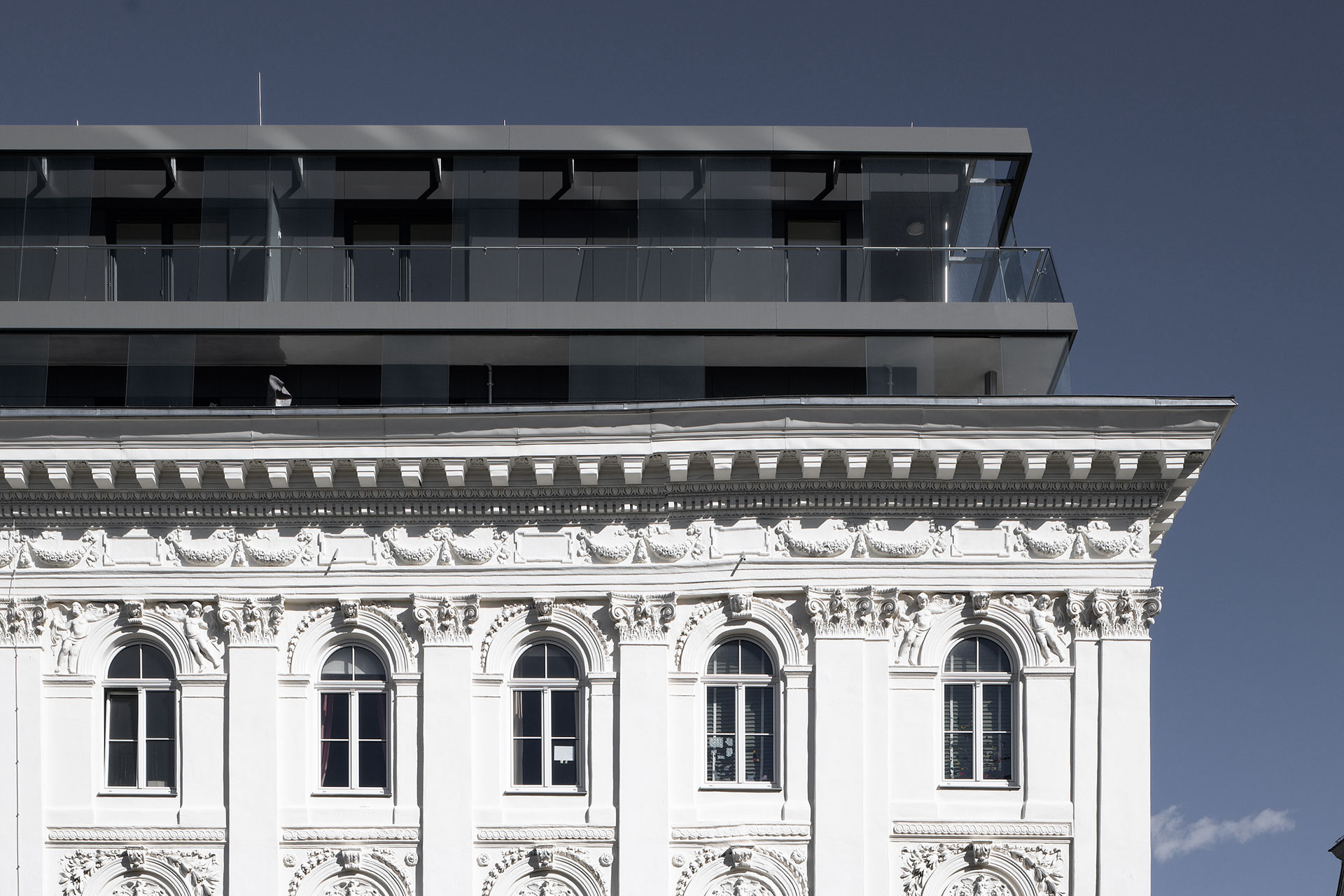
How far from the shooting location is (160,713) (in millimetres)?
21703

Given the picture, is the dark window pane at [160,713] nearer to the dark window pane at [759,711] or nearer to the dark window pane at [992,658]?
the dark window pane at [759,711]

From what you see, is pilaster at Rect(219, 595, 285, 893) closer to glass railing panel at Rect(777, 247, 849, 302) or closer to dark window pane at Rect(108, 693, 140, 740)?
dark window pane at Rect(108, 693, 140, 740)

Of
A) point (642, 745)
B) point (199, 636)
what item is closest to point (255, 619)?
point (199, 636)

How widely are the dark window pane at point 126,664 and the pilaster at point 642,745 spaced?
255 inches

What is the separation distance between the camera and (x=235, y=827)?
69.0ft

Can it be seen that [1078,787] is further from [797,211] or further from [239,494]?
[239,494]

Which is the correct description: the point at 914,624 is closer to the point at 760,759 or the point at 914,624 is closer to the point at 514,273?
the point at 760,759

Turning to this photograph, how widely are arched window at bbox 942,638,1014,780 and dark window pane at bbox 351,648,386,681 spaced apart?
7.64 m

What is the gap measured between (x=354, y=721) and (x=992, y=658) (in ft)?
28.4

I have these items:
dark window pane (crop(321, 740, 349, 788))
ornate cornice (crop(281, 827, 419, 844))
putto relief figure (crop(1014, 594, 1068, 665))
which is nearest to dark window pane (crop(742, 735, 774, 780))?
putto relief figure (crop(1014, 594, 1068, 665))

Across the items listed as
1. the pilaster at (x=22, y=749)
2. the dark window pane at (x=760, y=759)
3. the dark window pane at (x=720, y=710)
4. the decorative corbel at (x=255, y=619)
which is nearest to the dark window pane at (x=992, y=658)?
the dark window pane at (x=760, y=759)

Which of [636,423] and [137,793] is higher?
[636,423]

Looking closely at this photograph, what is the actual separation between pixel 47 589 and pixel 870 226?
42.2ft

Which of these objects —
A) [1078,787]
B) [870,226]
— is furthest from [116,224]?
[1078,787]
